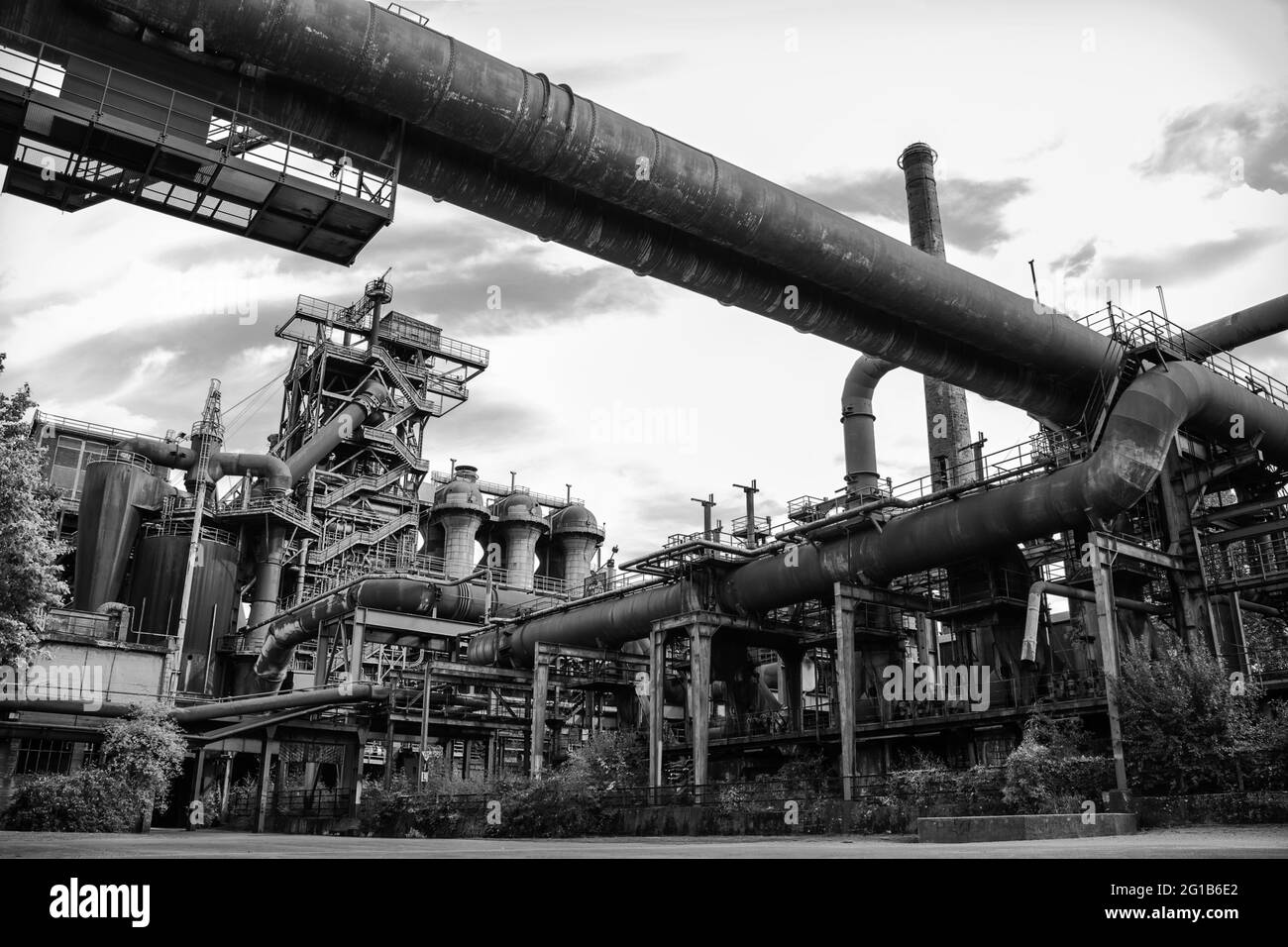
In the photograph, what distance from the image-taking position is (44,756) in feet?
116

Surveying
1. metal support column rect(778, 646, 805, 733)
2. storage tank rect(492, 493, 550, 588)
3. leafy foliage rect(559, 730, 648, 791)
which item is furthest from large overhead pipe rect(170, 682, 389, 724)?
storage tank rect(492, 493, 550, 588)

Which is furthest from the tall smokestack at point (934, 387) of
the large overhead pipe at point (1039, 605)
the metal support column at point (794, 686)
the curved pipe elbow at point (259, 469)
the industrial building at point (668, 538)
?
the curved pipe elbow at point (259, 469)

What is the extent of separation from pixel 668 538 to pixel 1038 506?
12.3 metres

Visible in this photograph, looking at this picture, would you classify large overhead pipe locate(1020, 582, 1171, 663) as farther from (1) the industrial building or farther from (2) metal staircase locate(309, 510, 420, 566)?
(2) metal staircase locate(309, 510, 420, 566)

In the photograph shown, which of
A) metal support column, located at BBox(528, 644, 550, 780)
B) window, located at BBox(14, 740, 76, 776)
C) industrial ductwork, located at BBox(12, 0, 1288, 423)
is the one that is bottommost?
window, located at BBox(14, 740, 76, 776)

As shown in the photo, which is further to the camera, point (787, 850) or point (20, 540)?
point (20, 540)

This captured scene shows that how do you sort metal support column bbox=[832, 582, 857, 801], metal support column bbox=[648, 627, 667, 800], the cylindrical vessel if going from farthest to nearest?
the cylindrical vessel < metal support column bbox=[648, 627, 667, 800] < metal support column bbox=[832, 582, 857, 801]

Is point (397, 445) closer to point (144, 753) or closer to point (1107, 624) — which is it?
point (144, 753)

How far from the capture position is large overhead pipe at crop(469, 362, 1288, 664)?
851 inches

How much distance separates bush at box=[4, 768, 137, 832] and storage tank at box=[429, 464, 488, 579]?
111 ft

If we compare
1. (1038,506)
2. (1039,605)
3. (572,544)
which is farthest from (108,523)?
(1038,506)

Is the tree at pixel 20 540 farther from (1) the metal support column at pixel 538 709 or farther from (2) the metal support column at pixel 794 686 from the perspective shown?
(2) the metal support column at pixel 794 686

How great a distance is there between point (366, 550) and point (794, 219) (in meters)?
48.5

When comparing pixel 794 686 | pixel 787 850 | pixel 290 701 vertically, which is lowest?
pixel 787 850
